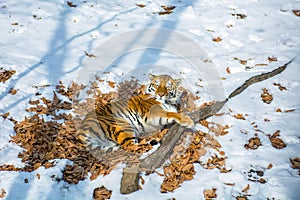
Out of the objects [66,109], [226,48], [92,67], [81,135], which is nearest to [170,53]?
[226,48]

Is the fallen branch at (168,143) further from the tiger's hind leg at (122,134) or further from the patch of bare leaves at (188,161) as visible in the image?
the tiger's hind leg at (122,134)

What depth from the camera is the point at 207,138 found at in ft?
14.7

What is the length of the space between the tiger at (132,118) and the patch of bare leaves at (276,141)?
44.6 inches

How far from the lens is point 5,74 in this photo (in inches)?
211

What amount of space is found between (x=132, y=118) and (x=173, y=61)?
224cm

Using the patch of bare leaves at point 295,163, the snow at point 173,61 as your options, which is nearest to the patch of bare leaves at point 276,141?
the snow at point 173,61

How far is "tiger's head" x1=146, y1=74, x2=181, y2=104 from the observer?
4.95 m

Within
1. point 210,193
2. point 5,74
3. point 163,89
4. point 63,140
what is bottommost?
point 63,140

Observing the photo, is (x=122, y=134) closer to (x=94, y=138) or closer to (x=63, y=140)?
(x=94, y=138)

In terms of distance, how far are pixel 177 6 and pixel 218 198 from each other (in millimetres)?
6504

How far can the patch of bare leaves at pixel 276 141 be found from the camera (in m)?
4.22

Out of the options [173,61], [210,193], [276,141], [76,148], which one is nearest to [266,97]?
[276,141]

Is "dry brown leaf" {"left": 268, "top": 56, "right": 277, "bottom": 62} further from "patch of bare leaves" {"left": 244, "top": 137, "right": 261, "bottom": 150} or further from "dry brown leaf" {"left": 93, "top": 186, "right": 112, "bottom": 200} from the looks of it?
"dry brown leaf" {"left": 93, "top": 186, "right": 112, "bottom": 200}

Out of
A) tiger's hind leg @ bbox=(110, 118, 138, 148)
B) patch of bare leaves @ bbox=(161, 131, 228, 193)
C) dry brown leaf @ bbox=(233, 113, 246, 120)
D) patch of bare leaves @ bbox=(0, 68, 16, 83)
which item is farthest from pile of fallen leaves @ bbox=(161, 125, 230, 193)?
patch of bare leaves @ bbox=(0, 68, 16, 83)
